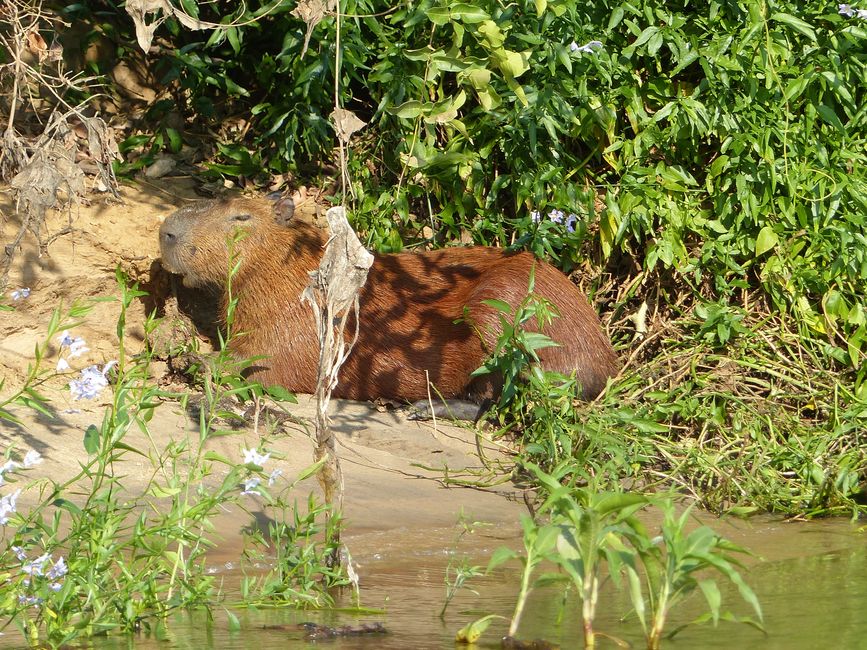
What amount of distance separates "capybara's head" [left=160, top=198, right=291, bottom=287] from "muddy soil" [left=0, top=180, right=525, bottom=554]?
0.88 feet

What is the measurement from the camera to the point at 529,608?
3.29 meters

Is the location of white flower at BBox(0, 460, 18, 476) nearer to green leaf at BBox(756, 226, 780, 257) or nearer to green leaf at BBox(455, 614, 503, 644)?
green leaf at BBox(455, 614, 503, 644)

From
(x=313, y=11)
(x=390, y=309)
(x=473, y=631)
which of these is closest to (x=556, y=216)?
(x=390, y=309)

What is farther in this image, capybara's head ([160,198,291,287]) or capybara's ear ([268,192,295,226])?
capybara's ear ([268,192,295,226])

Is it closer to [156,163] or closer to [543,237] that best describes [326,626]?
[543,237]

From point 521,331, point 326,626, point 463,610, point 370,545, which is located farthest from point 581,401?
point 326,626

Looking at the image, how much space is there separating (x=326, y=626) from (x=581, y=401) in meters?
2.63

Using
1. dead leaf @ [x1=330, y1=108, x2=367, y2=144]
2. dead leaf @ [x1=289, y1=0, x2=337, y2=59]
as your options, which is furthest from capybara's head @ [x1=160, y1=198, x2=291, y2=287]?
dead leaf @ [x1=330, y1=108, x2=367, y2=144]

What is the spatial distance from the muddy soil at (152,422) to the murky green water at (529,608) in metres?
0.22

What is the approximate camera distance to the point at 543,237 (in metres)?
5.87

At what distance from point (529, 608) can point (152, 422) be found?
2088mm

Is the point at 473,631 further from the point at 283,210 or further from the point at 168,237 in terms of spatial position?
the point at 283,210

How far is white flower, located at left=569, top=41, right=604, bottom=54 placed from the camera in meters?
5.43

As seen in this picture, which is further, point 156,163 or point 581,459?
point 156,163
